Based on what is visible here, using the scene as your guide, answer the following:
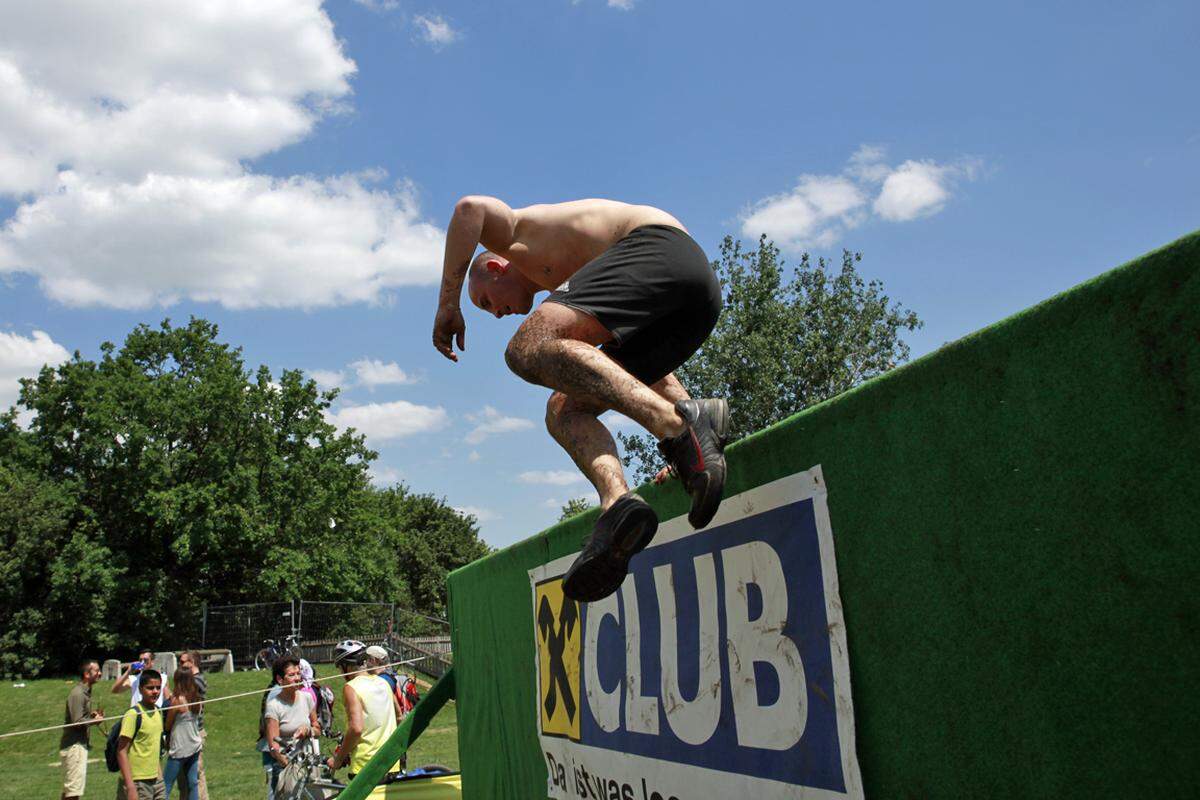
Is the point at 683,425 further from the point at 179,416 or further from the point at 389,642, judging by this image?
the point at 179,416

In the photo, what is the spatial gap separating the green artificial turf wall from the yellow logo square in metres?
1.59

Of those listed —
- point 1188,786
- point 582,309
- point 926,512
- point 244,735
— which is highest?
point 582,309

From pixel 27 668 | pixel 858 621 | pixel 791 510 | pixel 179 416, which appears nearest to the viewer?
pixel 858 621

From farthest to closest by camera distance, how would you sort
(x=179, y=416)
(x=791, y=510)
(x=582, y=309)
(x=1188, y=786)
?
(x=179, y=416), (x=582, y=309), (x=791, y=510), (x=1188, y=786)

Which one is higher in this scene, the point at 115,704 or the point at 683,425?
the point at 683,425

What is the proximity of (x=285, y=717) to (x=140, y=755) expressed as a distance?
184cm

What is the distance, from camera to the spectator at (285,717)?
307 inches

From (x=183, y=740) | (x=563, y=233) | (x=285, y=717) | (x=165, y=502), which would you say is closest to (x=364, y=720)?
(x=285, y=717)

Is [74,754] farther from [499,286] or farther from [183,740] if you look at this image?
[499,286]

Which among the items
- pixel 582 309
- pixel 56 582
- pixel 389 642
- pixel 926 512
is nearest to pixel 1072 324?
pixel 926 512

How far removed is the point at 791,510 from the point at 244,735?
67.8 ft

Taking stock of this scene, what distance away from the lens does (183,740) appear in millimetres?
8883

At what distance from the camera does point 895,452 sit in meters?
1.55

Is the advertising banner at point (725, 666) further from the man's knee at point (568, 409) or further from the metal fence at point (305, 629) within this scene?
the metal fence at point (305, 629)
